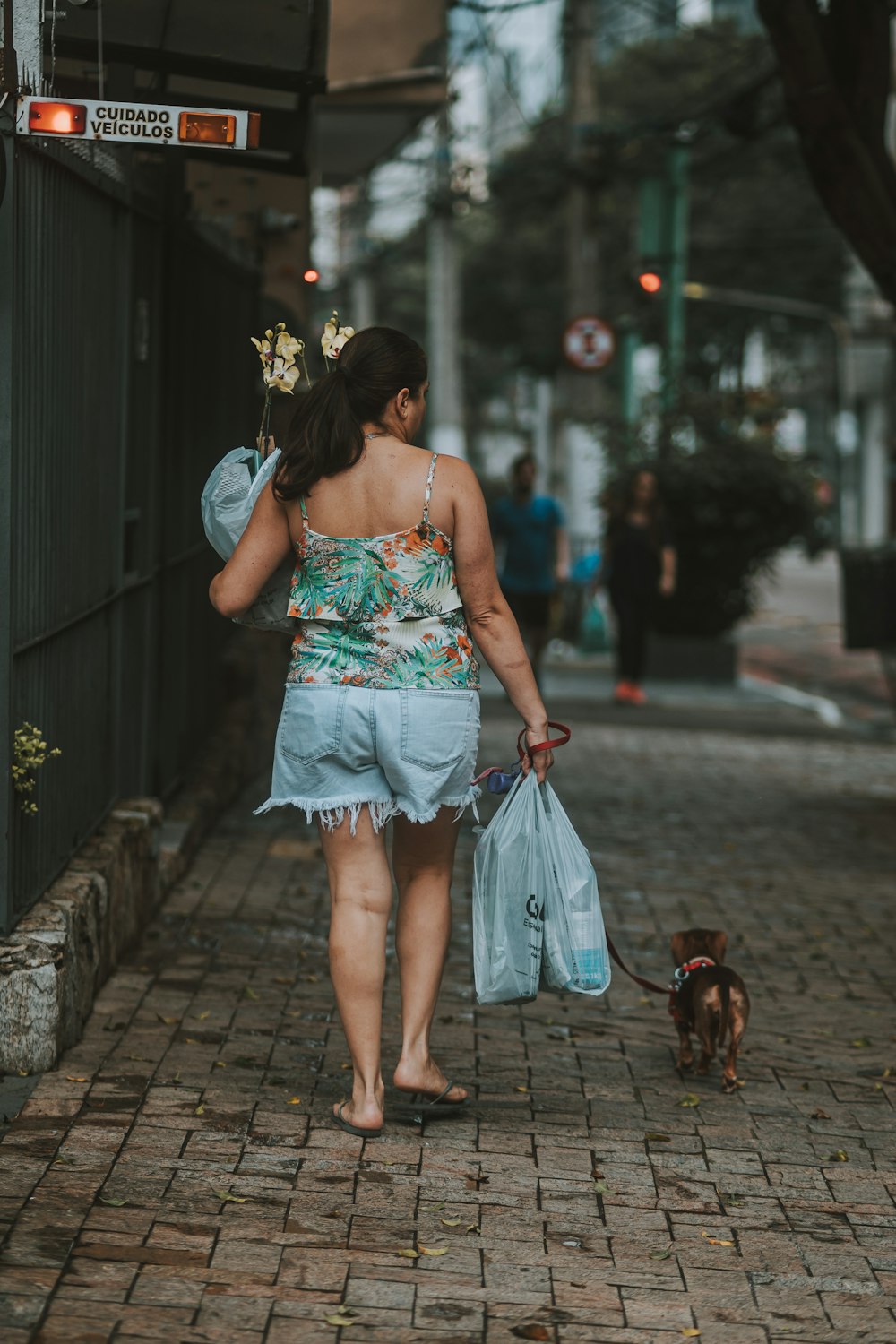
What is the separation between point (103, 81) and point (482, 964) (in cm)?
298

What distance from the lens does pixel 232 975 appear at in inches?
238

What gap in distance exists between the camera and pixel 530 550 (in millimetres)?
13492

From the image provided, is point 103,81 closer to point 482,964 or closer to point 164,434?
point 164,434

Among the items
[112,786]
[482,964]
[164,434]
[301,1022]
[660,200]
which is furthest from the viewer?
[660,200]

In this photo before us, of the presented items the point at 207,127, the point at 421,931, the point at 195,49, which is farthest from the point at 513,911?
the point at 195,49

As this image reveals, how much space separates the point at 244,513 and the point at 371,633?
1.50 feet

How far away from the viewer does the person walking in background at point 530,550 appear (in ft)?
44.2

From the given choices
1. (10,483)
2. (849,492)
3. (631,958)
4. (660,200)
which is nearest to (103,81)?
(10,483)

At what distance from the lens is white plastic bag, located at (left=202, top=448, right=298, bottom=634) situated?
15.0 ft

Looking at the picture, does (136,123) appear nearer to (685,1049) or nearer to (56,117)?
(56,117)

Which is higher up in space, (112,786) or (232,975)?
(112,786)

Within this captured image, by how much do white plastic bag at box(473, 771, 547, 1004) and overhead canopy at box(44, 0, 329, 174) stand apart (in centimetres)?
237

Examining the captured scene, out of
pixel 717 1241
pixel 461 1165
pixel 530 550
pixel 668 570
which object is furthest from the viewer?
pixel 668 570

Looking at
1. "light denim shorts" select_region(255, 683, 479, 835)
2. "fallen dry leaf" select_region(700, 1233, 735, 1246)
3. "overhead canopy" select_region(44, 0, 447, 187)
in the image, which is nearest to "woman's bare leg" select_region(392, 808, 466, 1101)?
"light denim shorts" select_region(255, 683, 479, 835)
